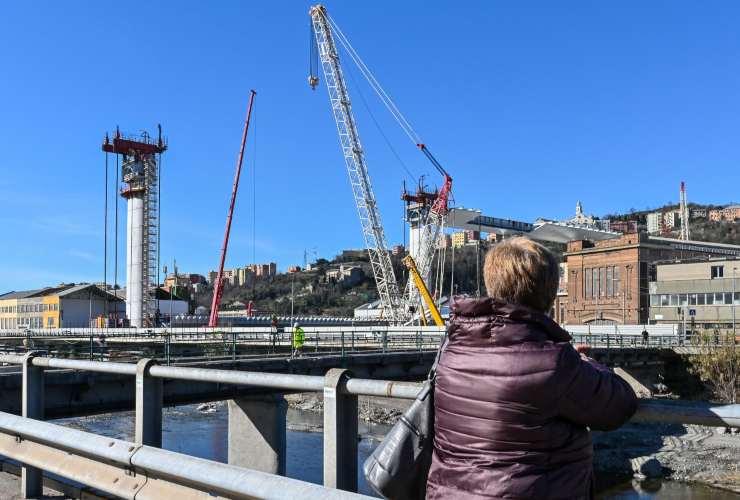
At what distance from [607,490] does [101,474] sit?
2792cm

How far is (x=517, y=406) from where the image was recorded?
2447 millimetres

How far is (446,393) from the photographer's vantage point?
263cm

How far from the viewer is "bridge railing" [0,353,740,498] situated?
3.19 m

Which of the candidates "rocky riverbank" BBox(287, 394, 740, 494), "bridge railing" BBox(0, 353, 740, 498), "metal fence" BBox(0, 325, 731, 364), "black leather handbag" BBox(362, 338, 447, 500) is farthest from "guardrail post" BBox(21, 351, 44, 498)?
"metal fence" BBox(0, 325, 731, 364)

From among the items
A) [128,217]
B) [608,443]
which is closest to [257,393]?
[608,443]

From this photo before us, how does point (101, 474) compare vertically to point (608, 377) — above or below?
below

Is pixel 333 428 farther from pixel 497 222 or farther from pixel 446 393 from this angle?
pixel 497 222

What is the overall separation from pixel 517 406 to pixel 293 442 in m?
36.8

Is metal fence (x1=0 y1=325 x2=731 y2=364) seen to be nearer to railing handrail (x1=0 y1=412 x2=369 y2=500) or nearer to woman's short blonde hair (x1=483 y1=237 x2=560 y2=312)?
railing handrail (x1=0 y1=412 x2=369 y2=500)

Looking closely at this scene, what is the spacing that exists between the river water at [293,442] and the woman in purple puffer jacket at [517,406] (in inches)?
732

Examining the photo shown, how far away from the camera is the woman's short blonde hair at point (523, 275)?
2691 mm

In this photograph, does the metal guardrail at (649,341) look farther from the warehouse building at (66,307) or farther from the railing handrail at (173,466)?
the warehouse building at (66,307)

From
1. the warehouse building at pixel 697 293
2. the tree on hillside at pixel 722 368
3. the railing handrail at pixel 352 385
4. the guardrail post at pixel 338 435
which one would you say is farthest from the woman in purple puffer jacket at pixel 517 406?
the warehouse building at pixel 697 293

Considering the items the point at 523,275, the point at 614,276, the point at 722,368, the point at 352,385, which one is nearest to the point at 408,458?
the point at 523,275
